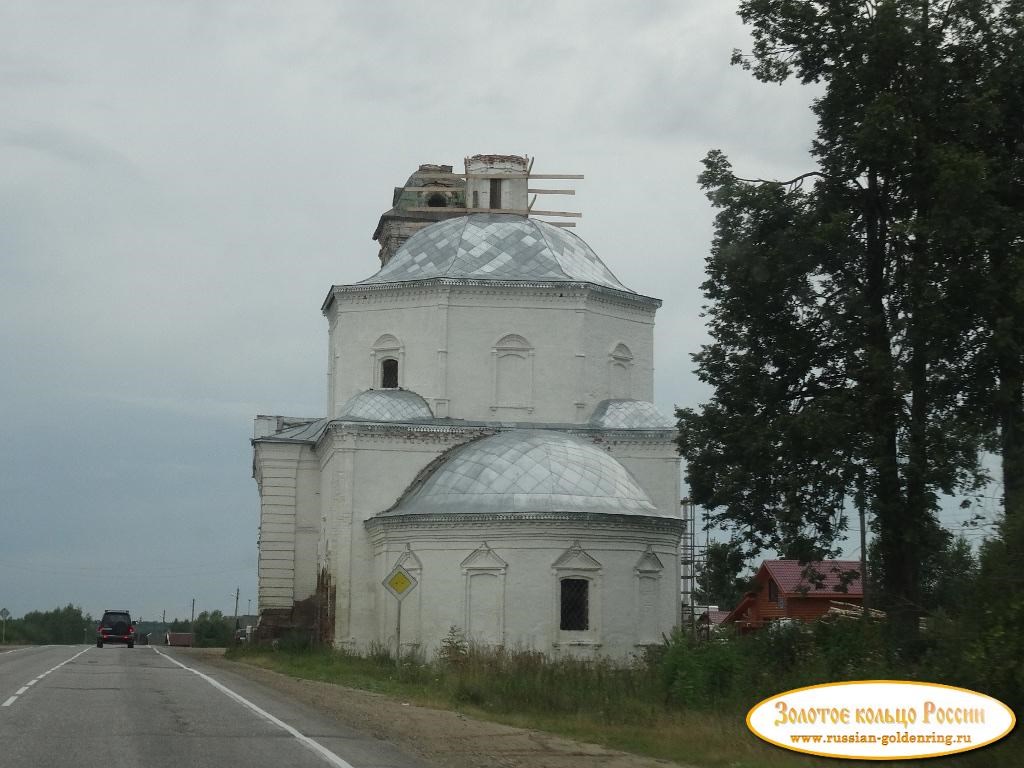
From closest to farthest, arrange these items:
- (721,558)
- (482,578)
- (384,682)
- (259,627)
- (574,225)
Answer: (721,558) < (384,682) < (482,578) < (259,627) < (574,225)

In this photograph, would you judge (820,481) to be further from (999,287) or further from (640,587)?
(640,587)

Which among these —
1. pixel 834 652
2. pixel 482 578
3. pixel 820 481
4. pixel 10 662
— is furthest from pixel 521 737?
pixel 10 662

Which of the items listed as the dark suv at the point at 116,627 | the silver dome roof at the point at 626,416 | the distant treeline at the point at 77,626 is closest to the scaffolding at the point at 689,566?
the silver dome roof at the point at 626,416

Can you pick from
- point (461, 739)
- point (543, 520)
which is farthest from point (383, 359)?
point (461, 739)

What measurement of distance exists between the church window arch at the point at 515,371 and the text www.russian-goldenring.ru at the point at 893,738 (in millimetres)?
26969

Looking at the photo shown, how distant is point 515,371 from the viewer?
37844 millimetres

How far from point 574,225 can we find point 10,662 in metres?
22.4

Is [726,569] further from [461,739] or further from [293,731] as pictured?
[293,731]

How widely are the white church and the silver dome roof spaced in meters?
0.05

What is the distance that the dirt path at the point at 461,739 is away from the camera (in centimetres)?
1399

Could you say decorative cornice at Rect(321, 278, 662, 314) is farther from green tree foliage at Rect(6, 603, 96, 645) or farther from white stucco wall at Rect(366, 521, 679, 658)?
green tree foliage at Rect(6, 603, 96, 645)

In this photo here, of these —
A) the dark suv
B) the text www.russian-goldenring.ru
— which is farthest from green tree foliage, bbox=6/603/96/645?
the text www.russian-goldenring.ru

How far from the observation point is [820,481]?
70.4ft

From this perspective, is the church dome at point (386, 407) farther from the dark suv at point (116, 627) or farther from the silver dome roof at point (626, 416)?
the dark suv at point (116, 627)
